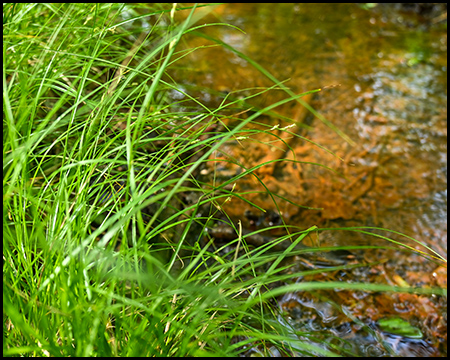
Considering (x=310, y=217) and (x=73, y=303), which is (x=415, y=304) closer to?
(x=310, y=217)

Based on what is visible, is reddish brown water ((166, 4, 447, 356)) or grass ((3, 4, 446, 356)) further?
reddish brown water ((166, 4, 447, 356))

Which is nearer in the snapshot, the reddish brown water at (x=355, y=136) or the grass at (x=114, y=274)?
the grass at (x=114, y=274)

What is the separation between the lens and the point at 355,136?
2.81 meters

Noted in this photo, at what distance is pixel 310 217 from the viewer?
222 centimetres

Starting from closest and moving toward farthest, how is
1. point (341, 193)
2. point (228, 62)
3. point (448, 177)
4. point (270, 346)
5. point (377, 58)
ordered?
point (270, 346), point (341, 193), point (448, 177), point (228, 62), point (377, 58)

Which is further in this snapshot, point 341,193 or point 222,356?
point 341,193

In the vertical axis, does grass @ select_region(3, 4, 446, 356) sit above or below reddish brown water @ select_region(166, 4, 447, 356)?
above

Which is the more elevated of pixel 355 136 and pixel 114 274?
pixel 114 274

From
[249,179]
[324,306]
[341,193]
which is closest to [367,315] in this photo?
[324,306]

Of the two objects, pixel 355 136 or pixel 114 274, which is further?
pixel 355 136

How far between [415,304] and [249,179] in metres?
1.11

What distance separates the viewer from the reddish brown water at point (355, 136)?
5.87ft

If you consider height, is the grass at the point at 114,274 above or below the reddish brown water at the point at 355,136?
above

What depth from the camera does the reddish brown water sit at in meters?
1.79
